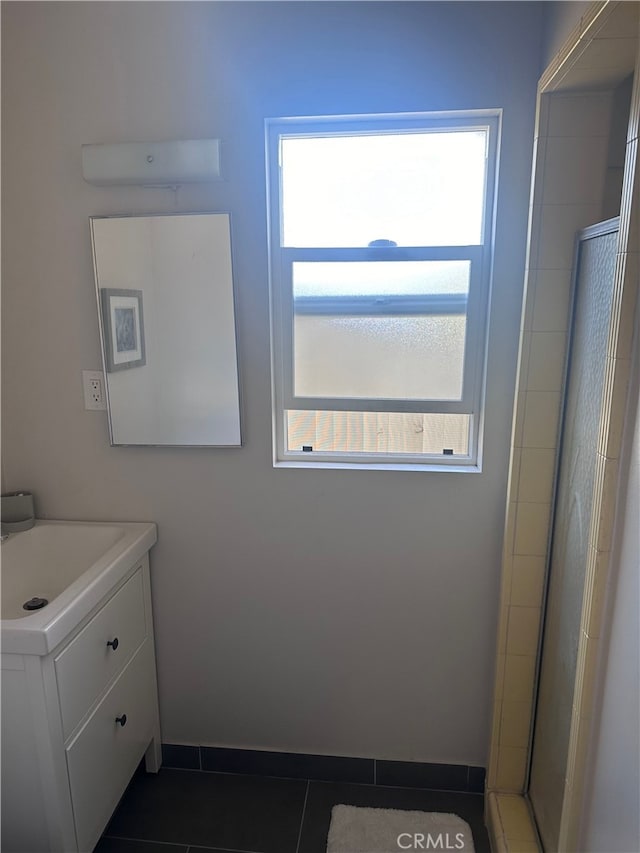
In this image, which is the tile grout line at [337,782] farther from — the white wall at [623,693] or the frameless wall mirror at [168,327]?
the frameless wall mirror at [168,327]

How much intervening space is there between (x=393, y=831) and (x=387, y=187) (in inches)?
76.9

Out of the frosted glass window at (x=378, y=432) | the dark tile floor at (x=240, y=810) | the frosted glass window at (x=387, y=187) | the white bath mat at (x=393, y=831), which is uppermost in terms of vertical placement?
the frosted glass window at (x=387, y=187)

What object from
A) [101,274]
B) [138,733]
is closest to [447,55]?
[101,274]

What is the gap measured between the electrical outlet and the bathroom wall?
0.04m

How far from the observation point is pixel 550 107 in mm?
1441

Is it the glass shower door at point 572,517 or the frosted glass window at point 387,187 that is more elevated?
the frosted glass window at point 387,187

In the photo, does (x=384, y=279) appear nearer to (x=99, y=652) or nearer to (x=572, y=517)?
(x=572, y=517)

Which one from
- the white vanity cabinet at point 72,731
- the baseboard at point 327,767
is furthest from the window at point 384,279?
the baseboard at point 327,767

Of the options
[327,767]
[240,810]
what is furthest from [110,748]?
[327,767]

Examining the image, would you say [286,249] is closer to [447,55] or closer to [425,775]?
[447,55]

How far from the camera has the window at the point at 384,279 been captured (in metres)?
1.64

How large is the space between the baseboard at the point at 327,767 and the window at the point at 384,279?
3.42ft

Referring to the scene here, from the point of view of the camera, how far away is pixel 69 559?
1.80 m

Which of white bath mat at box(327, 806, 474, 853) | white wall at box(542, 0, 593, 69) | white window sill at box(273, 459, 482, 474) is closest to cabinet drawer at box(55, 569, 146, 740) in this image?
white window sill at box(273, 459, 482, 474)
